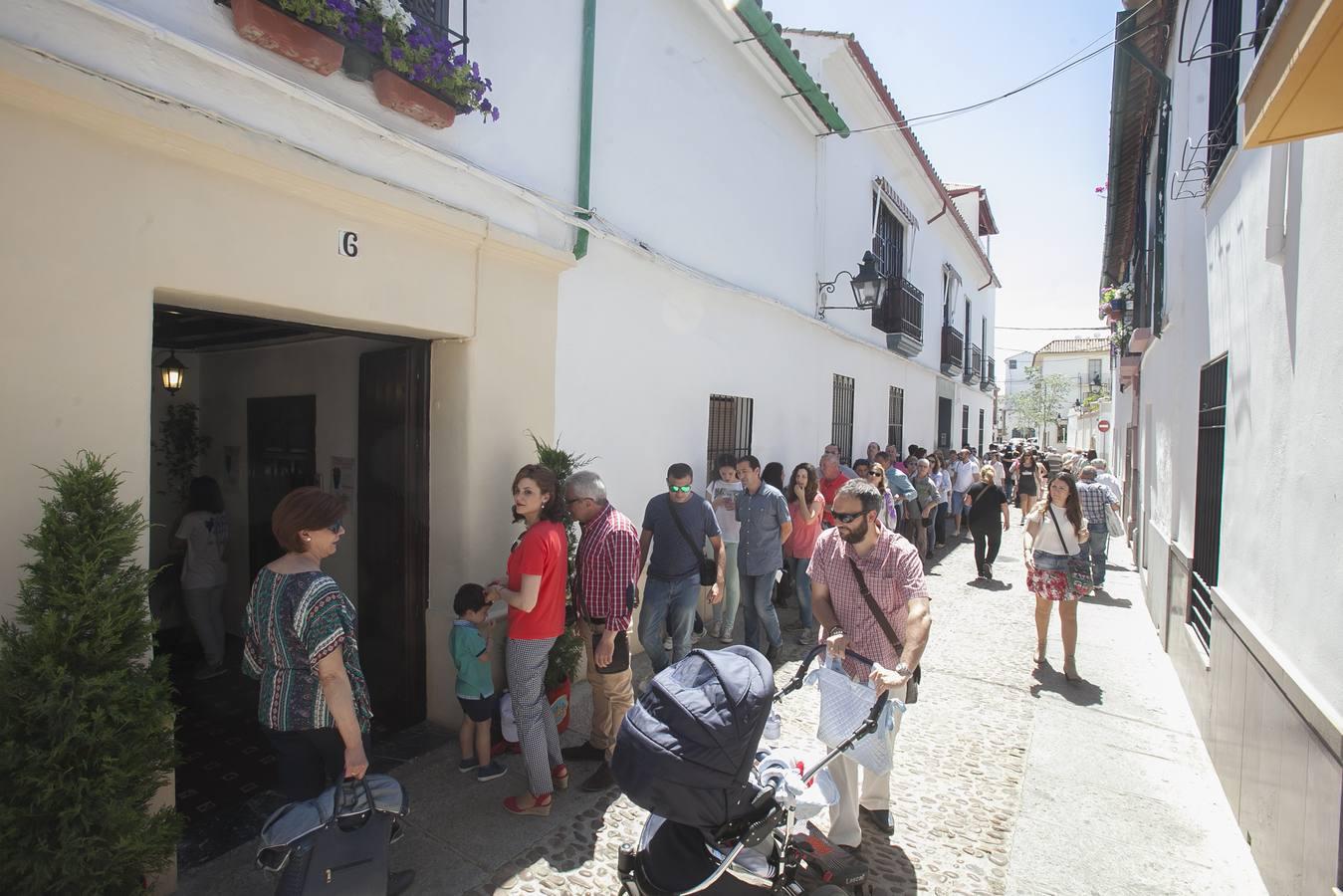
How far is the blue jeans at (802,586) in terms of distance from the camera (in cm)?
669

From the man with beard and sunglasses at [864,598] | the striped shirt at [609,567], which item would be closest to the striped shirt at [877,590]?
the man with beard and sunglasses at [864,598]

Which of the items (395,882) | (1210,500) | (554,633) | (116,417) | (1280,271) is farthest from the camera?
(1210,500)

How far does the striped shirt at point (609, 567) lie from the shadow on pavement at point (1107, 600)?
22.9ft

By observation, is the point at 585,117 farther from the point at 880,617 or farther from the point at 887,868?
the point at 887,868

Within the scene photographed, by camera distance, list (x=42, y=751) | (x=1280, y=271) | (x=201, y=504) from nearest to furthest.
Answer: (x=42, y=751) < (x=1280, y=271) < (x=201, y=504)

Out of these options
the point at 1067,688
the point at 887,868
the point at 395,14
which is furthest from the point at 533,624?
the point at 1067,688

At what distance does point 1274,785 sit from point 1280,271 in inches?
92.4

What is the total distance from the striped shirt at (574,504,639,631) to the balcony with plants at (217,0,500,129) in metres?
2.46

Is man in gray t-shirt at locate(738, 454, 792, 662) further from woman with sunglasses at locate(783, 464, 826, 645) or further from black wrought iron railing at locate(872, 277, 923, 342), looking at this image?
black wrought iron railing at locate(872, 277, 923, 342)

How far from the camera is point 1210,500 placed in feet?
16.7

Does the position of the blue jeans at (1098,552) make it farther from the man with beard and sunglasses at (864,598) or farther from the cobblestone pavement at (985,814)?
the man with beard and sunglasses at (864,598)

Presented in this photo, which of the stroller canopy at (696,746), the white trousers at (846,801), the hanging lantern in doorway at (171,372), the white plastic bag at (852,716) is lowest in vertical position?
the white trousers at (846,801)

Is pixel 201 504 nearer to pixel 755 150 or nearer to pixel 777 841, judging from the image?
pixel 777 841

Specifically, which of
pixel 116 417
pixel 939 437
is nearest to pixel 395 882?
pixel 116 417
